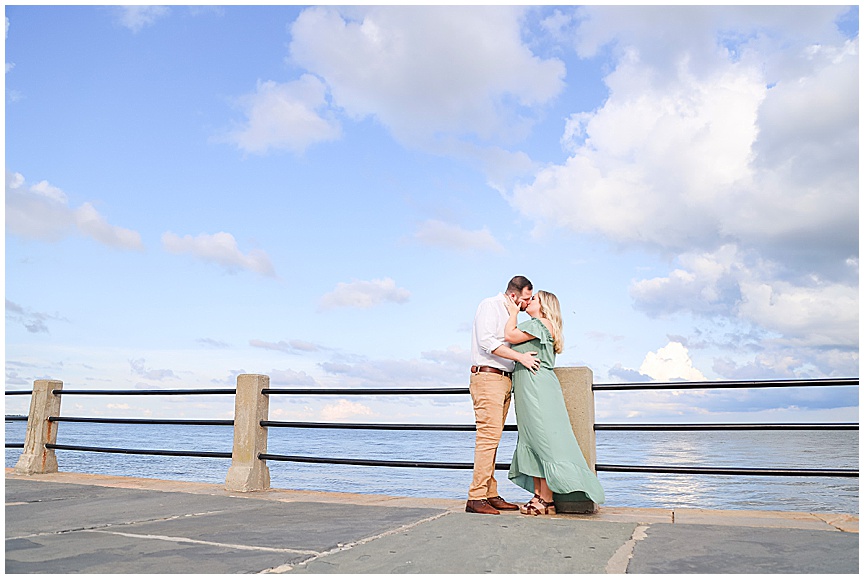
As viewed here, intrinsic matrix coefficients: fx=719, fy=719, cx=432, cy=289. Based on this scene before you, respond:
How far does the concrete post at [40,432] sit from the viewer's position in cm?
801

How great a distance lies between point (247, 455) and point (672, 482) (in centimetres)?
2011

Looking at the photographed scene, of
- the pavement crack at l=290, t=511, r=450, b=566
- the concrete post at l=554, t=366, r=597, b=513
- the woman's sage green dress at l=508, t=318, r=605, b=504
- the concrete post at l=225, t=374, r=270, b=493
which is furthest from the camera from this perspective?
the concrete post at l=225, t=374, r=270, b=493

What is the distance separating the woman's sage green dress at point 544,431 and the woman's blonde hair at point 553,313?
0.15ft

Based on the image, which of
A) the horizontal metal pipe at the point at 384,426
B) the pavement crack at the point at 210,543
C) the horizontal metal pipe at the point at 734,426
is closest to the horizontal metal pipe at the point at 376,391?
the horizontal metal pipe at the point at 384,426

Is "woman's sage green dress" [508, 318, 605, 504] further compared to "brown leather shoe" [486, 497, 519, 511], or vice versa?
"brown leather shoe" [486, 497, 519, 511]

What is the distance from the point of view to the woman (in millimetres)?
4820

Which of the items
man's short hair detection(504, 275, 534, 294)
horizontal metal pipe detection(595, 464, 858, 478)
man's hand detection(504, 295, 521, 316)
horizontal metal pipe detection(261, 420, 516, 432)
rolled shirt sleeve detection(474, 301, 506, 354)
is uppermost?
man's short hair detection(504, 275, 534, 294)

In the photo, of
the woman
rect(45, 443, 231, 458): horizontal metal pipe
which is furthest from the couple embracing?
rect(45, 443, 231, 458): horizontal metal pipe

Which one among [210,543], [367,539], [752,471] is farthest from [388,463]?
[752,471]

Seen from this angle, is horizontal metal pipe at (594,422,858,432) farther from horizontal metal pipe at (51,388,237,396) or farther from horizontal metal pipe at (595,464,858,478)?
horizontal metal pipe at (51,388,237,396)

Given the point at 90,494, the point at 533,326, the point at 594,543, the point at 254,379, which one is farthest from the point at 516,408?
the point at 90,494

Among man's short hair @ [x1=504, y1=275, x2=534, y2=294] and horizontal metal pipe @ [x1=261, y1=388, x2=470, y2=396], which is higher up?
man's short hair @ [x1=504, y1=275, x2=534, y2=294]

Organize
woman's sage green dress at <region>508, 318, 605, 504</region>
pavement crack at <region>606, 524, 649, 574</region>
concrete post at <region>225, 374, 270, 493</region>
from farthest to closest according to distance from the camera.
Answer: concrete post at <region>225, 374, 270, 493</region>, woman's sage green dress at <region>508, 318, 605, 504</region>, pavement crack at <region>606, 524, 649, 574</region>

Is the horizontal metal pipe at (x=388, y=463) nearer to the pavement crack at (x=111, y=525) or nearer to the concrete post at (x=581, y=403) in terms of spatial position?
the concrete post at (x=581, y=403)
